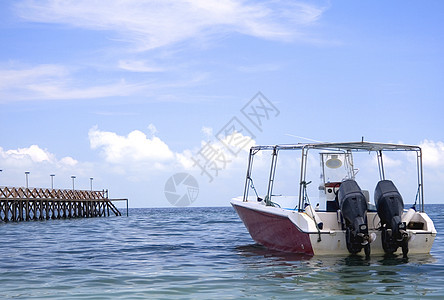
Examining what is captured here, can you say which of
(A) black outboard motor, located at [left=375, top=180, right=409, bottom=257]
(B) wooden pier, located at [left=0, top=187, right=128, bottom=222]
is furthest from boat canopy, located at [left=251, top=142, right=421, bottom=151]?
(B) wooden pier, located at [left=0, top=187, right=128, bottom=222]

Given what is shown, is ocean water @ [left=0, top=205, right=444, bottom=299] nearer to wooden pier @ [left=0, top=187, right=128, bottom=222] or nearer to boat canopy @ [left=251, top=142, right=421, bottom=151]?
boat canopy @ [left=251, top=142, right=421, bottom=151]

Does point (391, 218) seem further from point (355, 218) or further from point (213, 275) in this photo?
point (213, 275)

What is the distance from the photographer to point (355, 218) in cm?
1377

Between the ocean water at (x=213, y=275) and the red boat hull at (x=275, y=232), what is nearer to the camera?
the ocean water at (x=213, y=275)

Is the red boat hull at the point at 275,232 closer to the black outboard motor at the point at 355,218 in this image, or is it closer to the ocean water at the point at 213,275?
the ocean water at the point at 213,275

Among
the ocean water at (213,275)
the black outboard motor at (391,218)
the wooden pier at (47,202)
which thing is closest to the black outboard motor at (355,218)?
the ocean water at (213,275)

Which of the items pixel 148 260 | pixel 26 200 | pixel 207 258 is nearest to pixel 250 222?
pixel 207 258

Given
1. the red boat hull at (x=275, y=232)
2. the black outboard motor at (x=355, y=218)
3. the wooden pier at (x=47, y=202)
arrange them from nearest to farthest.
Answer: the black outboard motor at (x=355, y=218) < the red boat hull at (x=275, y=232) < the wooden pier at (x=47, y=202)

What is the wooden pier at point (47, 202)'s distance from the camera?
46656mm

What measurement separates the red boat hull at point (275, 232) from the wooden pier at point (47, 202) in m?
30.8

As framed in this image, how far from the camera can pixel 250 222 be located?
19.0 metres

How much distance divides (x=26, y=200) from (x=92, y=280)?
3885 centimetres

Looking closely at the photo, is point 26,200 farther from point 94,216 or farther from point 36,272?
point 36,272

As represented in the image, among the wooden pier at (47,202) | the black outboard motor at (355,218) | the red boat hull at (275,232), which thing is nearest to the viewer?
the black outboard motor at (355,218)
